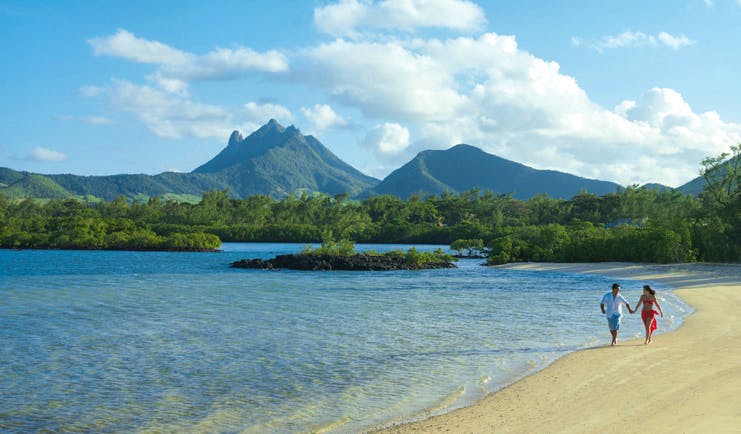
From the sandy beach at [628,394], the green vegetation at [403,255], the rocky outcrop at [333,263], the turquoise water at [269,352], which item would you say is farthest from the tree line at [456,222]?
the sandy beach at [628,394]

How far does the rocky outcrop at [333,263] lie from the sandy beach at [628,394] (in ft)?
160

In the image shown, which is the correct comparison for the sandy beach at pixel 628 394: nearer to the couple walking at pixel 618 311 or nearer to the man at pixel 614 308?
the couple walking at pixel 618 311

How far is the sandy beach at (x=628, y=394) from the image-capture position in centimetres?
1070

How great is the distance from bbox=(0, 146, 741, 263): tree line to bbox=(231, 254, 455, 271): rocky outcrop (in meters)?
12.1

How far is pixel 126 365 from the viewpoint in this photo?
17.3m

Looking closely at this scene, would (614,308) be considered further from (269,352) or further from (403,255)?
(403,255)

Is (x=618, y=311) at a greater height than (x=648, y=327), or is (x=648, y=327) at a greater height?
(x=618, y=311)

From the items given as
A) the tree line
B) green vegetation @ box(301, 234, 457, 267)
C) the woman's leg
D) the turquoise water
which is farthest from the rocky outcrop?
the woman's leg

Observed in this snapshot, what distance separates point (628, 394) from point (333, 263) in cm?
5813

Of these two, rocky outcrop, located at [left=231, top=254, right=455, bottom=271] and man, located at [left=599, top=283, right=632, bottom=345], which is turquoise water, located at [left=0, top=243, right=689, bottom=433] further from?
rocky outcrop, located at [left=231, top=254, right=455, bottom=271]

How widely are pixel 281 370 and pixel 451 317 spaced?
12588 millimetres

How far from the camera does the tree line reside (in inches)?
2349

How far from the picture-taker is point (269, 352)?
19.2 meters

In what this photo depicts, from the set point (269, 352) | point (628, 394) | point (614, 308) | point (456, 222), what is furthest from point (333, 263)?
point (456, 222)
